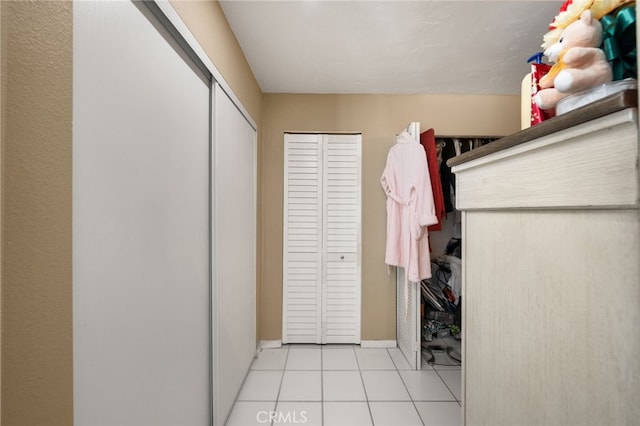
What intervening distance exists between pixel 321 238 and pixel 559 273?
213 cm

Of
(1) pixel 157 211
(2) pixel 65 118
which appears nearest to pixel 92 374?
(1) pixel 157 211

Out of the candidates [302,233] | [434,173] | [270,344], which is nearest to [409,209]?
[434,173]

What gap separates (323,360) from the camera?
7.65 ft

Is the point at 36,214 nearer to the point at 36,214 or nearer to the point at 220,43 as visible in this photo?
the point at 36,214

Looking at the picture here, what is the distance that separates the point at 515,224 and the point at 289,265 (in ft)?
7.01

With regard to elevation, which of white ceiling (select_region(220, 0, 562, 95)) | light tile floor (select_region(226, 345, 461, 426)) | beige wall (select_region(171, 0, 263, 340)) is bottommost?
light tile floor (select_region(226, 345, 461, 426))

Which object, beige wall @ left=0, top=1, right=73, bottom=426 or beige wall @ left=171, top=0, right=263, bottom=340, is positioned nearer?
beige wall @ left=0, top=1, right=73, bottom=426

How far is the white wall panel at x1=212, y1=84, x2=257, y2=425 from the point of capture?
57.0 inches

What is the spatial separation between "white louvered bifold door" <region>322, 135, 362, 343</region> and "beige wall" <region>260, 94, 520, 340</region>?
0.08 meters

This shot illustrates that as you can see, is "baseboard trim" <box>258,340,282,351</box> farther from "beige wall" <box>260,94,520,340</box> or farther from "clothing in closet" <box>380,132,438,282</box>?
"clothing in closet" <box>380,132,438,282</box>

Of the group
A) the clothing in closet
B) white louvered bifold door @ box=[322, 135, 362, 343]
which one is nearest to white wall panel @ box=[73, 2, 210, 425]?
white louvered bifold door @ box=[322, 135, 362, 343]

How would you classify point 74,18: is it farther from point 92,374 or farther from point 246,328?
point 246,328
